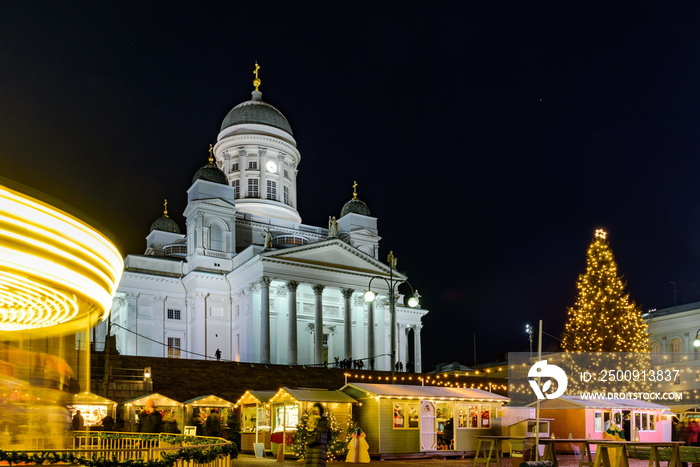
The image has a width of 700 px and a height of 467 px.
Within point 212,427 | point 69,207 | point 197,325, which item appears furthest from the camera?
point 197,325

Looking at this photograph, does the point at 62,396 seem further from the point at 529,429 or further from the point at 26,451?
the point at 529,429

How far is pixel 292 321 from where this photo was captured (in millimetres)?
54469

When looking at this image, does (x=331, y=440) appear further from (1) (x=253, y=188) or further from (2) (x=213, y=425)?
(1) (x=253, y=188)

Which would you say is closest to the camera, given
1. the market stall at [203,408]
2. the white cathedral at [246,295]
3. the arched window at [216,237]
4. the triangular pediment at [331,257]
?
the market stall at [203,408]

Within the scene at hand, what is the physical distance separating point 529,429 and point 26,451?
1847cm

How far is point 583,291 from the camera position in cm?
4366

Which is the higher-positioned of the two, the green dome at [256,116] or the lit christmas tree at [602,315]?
the green dome at [256,116]

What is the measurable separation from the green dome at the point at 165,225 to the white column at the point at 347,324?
20.9 m

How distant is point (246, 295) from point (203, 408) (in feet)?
76.6

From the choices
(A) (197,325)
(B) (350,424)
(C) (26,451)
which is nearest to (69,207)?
(C) (26,451)

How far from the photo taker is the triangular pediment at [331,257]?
54.6m

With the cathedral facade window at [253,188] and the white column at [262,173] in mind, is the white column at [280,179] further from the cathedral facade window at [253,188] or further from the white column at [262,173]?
the cathedral facade window at [253,188]

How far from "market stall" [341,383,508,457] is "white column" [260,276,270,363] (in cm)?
2332

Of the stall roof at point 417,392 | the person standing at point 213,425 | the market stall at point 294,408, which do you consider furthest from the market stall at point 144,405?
the stall roof at point 417,392
